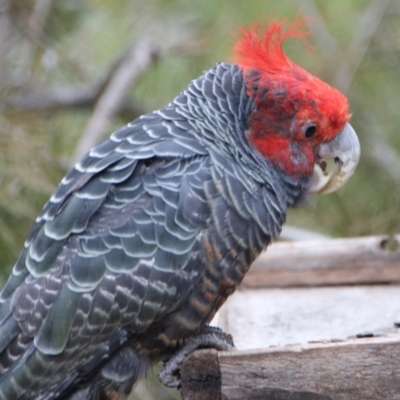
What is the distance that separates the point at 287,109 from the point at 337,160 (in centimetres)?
39

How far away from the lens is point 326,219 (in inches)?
191

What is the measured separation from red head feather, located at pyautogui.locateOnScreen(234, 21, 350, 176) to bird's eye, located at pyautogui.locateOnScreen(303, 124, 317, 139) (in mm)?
14

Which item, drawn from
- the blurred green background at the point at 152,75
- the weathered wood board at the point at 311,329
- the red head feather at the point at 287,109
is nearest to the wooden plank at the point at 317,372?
the weathered wood board at the point at 311,329

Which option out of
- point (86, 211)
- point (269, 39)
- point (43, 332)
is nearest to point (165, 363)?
point (43, 332)

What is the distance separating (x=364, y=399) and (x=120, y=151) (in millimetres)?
1427

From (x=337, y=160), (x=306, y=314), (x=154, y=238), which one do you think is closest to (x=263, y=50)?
(x=337, y=160)

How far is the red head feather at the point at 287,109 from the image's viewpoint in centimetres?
301

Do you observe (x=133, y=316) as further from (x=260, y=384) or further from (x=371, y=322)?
(x=371, y=322)

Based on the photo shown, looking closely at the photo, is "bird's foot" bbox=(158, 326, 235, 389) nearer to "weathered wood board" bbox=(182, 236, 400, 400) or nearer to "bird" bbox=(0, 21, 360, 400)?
"bird" bbox=(0, 21, 360, 400)

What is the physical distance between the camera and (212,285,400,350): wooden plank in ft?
10.2

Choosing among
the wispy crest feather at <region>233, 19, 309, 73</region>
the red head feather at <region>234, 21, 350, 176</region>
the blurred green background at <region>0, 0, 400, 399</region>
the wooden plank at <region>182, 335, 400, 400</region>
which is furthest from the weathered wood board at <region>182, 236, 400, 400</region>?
the wispy crest feather at <region>233, 19, 309, 73</region>

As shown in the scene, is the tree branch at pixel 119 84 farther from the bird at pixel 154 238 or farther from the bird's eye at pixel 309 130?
Result: the bird's eye at pixel 309 130

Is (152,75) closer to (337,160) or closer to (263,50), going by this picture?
(263,50)

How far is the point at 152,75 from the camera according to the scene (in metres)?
5.96
